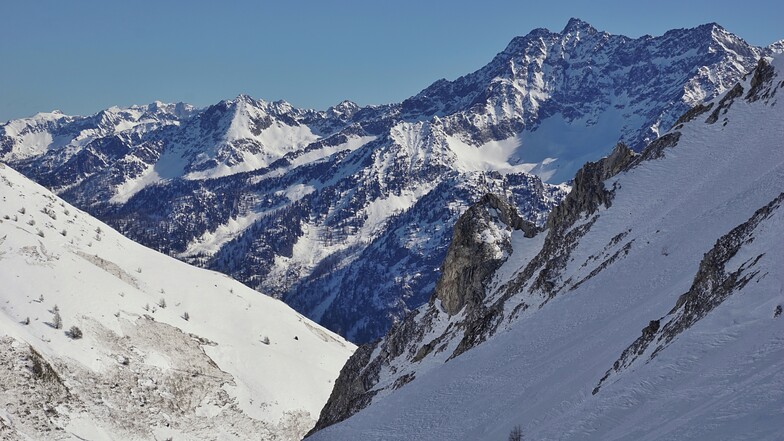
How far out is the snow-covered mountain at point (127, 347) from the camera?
49.3m

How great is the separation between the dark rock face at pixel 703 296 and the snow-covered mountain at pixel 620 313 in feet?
0.30

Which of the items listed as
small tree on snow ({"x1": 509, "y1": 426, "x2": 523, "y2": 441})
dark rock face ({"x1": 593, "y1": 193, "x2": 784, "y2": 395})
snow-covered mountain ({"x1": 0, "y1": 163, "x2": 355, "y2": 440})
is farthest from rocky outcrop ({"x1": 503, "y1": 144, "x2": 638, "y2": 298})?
snow-covered mountain ({"x1": 0, "y1": 163, "x2": 355, "y2": 440})

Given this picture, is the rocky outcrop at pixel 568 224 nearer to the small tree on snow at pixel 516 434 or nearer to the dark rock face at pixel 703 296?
the dark rock face at pixel 703 296

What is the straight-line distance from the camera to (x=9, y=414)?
44.8 m

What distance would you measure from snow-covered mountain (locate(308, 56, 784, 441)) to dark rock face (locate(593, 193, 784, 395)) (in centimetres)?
9

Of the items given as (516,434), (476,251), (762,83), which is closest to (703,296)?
A: (516,434)

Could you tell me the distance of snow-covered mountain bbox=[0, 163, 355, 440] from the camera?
49.3 meters

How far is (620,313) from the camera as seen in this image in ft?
107

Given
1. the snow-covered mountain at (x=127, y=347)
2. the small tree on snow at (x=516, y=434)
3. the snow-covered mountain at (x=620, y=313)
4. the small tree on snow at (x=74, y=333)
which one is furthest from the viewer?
the small tree on snow at (x=74, y=333)

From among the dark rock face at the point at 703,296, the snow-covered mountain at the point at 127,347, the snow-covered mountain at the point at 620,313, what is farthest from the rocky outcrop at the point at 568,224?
the snow-covered mountain at the point at 127,347

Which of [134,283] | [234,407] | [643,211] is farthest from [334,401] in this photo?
[643,211]

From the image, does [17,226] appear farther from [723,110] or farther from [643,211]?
[723,110]

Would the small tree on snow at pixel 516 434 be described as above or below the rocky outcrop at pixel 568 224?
below

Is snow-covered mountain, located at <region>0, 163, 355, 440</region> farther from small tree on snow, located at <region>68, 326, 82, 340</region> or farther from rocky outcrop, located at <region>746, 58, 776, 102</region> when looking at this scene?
rocky outcrop, located at <region>746, 58, 776, 102</region>
